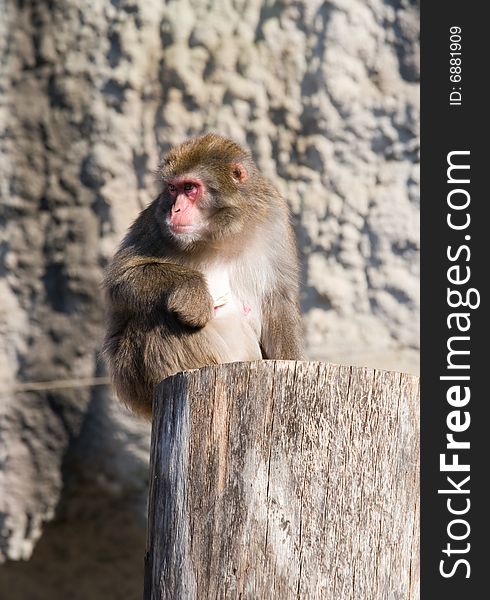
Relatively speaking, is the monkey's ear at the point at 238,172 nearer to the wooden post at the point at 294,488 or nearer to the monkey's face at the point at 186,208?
the monkey's face at the point at 186,208

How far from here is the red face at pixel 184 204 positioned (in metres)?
4.72

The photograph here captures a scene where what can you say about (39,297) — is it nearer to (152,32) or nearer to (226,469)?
(152,32)

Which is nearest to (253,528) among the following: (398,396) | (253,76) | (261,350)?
(398,396)

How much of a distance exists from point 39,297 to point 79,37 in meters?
1.57

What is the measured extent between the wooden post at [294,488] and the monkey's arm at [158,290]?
4.06 ft

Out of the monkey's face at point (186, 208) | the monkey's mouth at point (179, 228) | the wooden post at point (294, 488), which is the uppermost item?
the monkey's face at point (186, 208)

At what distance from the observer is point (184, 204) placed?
4.77 metres

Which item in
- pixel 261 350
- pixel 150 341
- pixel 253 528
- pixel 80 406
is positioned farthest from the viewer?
pixel 80 406

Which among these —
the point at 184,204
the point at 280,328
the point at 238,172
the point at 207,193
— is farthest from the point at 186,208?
the point at 280,328

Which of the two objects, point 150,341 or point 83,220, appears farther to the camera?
point 83,220

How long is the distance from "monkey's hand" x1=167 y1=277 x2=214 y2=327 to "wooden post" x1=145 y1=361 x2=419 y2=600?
1228mm

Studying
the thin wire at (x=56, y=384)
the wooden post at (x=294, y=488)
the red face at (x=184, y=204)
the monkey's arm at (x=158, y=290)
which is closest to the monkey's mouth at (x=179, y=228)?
the red face at (x=184, y=204)

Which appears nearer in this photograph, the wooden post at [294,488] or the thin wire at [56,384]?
the wooden post at [294,488]

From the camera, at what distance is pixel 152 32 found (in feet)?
22.2
